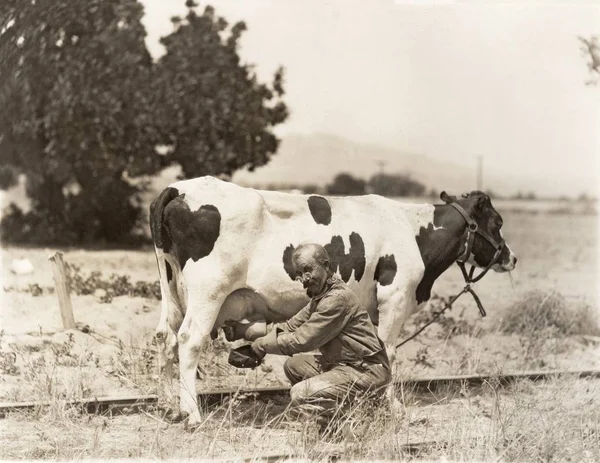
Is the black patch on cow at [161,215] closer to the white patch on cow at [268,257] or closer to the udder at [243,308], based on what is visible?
the white patch on cow at [268,257]

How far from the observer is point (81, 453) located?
586 centimetres

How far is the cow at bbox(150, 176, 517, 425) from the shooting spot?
262 inches

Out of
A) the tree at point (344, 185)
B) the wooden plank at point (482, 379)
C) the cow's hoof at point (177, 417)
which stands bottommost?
the wooden plank at point (482, 379)

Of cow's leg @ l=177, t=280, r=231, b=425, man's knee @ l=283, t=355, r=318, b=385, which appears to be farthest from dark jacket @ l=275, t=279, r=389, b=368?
cow's leg @ l=177, t=280, r=231, b=425

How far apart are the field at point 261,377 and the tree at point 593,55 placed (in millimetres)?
3003

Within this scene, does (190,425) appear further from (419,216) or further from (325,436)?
(419,216)

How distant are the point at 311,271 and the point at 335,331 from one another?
0.48m

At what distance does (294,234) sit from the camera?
706 centimetres

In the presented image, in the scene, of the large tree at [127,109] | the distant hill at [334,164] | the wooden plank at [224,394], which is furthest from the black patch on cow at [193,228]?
the large tree at [127,109]

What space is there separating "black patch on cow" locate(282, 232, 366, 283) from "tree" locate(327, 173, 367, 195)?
8.99 metres

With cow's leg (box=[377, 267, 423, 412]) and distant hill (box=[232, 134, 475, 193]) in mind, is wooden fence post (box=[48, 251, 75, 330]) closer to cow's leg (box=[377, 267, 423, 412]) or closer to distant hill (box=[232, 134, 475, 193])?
cow's leg (box=[377, 267, 423, 412])

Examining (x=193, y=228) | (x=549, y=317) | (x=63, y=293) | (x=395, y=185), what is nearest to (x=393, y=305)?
(x=193, y=228)

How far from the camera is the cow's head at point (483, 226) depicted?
8.30m

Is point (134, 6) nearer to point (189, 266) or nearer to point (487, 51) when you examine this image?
point (487, 51)
